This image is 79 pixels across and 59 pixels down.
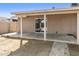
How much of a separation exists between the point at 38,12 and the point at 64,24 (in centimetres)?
466

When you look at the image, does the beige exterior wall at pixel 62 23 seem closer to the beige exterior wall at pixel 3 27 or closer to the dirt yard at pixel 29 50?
the dirt yard at pixel 29 50

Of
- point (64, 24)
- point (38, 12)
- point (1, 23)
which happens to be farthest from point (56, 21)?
point (1, 23)

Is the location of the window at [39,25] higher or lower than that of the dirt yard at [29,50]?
higher

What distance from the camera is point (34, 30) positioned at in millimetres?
20031

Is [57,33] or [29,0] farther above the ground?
[29,0]

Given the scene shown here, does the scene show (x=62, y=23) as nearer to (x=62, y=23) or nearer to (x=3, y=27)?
(x=62, y=23)

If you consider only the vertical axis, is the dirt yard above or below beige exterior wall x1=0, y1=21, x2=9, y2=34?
below

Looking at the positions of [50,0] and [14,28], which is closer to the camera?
[50,0]

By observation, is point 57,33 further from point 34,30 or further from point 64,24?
point 34,30

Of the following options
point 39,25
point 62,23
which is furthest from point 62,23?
point 39,25

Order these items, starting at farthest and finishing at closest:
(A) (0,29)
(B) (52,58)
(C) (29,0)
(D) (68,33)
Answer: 1. (A) (0,29)
2. (D) (68,33)
3. (B) (52,58)
4. (C) (29,0)

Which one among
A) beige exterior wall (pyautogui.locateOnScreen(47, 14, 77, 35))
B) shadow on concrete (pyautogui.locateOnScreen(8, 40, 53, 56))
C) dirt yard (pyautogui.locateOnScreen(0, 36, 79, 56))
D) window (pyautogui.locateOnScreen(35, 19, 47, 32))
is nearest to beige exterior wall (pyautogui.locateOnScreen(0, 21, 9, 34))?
window (pyautogui.locateOnScreen(35, 19, 47, 32))

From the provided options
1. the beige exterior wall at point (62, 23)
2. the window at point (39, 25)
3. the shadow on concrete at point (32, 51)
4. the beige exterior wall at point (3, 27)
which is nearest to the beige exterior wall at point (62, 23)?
the beige exterior wall at point (62, 23)

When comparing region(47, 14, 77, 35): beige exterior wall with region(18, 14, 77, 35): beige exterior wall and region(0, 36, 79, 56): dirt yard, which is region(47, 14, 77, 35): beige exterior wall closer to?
region(18, 14, 77, 35): beige exterior wall
